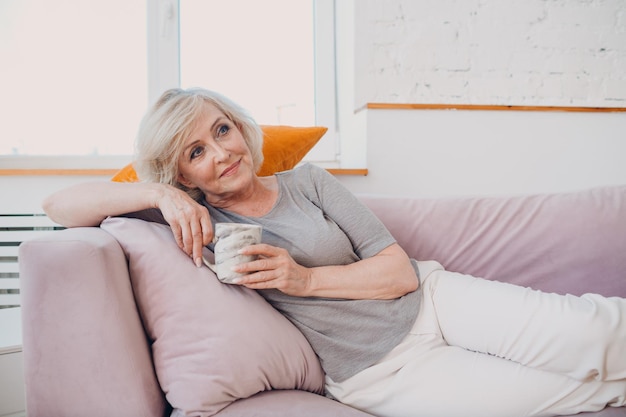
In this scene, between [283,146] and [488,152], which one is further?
[488,152]

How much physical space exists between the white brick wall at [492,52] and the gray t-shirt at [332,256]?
0.91 meters

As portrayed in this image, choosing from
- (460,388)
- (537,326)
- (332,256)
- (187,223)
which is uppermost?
(187,223)

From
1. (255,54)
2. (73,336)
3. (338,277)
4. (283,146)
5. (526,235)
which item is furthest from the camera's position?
(255,54)

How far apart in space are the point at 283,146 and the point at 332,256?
0.53 m

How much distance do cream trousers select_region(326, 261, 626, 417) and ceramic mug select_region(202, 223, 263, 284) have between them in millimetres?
370

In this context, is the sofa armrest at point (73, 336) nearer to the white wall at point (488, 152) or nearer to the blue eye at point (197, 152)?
the blue eye at point (197, 152)

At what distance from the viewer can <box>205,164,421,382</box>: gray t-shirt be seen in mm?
Answer: 987

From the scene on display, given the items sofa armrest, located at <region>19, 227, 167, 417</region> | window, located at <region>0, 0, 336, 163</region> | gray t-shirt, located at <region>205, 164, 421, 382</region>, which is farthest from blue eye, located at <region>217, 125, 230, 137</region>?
window, located at <region>0, 0, 336, 163</region>

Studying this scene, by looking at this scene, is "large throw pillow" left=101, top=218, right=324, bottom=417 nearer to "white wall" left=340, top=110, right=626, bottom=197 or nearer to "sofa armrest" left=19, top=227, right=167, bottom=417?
"sofa armrest" left=19, top=227, right=167, bottom=417

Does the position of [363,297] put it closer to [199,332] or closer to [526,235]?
[199,332]

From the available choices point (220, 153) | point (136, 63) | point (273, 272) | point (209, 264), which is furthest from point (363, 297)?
point (136, 63)

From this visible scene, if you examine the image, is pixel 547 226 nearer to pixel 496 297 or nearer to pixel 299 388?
pixel 496 297

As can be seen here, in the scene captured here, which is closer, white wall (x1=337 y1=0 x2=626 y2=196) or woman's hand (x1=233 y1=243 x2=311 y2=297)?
woman's hand (x1=233 y1=243 x2=311 y2=297)

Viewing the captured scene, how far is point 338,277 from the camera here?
999mm
